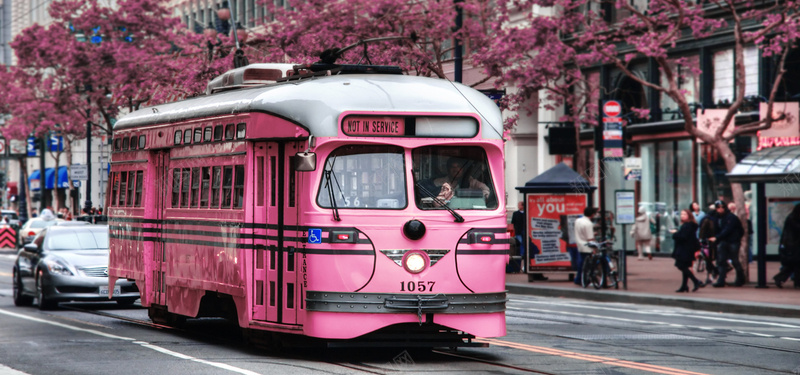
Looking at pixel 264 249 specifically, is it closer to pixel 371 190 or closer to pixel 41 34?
pixel 371 190

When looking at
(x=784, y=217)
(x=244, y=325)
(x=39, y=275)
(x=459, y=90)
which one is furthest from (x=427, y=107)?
(x=784, y=217)

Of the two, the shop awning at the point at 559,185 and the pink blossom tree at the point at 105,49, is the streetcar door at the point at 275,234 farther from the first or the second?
the pink blossom tree at the point at 105,49

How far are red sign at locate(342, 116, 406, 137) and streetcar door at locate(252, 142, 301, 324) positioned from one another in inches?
23.9

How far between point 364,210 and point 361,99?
1.09 meters

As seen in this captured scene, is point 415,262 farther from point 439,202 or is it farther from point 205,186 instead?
point 205,186

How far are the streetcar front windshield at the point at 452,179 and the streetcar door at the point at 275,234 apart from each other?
123 cm

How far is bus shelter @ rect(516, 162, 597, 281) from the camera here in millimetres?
28062

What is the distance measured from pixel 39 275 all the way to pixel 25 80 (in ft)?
111

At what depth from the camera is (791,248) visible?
25312 mm

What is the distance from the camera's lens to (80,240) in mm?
21781

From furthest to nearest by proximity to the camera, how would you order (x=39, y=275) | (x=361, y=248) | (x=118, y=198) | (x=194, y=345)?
(x=39, y=275) < (x=118, y=198) < (x=194, y=345) < (x=361, y=248)

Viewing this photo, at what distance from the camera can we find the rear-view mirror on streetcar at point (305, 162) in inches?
473

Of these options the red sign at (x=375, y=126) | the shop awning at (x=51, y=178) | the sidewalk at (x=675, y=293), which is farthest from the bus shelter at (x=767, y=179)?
the shop awning at (x=51, y=178)

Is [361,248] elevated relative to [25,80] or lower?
lower
